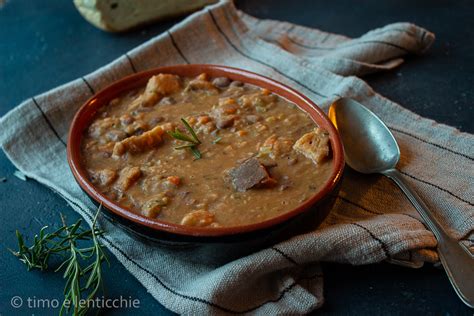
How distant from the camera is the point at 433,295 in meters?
1.62

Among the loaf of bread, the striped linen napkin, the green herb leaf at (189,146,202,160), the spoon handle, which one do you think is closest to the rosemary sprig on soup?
the green herb leaf at (189,146,202,160)

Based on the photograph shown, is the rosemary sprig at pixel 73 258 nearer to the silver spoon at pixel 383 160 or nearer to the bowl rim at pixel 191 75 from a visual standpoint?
the bowl rim at pixel 191 75

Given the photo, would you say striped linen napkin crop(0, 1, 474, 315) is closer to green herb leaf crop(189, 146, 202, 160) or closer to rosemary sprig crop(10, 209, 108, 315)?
rosemary sprig crop(10, 209, 108, 315)

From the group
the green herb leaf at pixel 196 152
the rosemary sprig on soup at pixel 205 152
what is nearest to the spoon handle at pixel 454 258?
the rosemary sprig on soup at pixel 205 152

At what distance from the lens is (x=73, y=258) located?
1639mm

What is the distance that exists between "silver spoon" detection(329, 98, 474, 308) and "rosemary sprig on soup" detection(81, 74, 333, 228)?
177 mm

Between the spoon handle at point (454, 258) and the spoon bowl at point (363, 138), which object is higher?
the spoon bowl at point (363, 138)

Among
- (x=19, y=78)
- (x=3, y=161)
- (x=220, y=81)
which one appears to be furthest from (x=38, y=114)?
(x=220, y=81)

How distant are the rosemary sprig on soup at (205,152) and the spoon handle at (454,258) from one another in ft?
1.10

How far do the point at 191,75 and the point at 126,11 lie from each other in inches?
36.2

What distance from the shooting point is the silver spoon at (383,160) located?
1.61 metres

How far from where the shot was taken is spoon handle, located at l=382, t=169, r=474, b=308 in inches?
61.8

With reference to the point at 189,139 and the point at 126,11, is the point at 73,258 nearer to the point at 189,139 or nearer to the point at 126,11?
the point at 189,139

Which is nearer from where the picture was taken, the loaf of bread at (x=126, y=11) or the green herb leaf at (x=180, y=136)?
the green herb leaf at (x=180, y=136)
